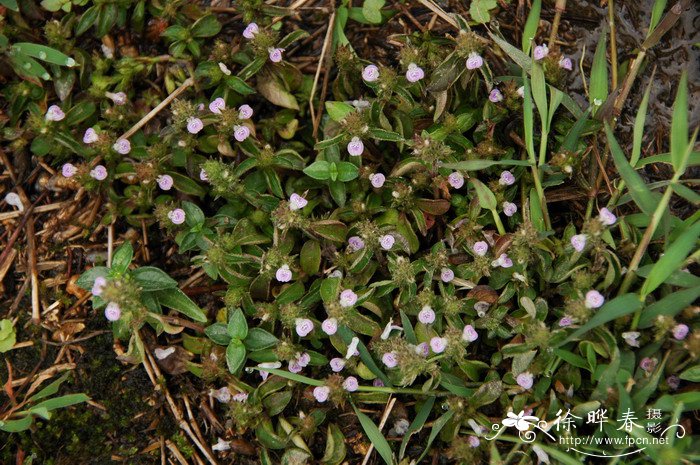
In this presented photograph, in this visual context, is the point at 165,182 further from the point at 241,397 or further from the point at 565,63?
the point at 565,63

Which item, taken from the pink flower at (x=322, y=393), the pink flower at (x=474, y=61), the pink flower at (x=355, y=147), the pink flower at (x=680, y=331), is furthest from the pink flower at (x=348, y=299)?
the pink flower at (x=680, y=331)

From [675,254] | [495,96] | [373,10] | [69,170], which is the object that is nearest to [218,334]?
[69,170]

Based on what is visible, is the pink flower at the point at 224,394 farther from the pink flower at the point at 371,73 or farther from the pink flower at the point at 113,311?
the pink flower at the point at 371,73

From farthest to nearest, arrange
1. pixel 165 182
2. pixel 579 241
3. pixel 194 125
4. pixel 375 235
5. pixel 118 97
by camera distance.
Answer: pixel 118 97, pixel 165 182, pixel 194 125, pixel 375 235, pixel 579 241

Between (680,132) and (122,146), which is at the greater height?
(680,132)

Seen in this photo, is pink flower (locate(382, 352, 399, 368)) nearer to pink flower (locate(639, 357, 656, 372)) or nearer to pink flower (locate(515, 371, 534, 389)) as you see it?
pink flower (locate(515, 371, 534, 389))

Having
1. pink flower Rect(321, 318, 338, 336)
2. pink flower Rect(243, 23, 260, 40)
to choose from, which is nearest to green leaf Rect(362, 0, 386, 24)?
pink flower Rect(243, 23, 260, 40)
